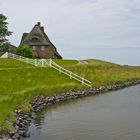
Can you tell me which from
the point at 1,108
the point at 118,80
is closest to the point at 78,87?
the point at 118,80

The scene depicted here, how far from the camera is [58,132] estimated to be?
99.9ft

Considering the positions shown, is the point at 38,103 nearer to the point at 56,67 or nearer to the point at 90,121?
the point at 90,121

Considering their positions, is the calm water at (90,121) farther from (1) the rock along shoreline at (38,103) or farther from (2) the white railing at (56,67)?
(2) the white railing at (56,67)

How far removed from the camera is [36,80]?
6119 cm

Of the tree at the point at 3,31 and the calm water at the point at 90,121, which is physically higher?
the tree at the point at 3,31

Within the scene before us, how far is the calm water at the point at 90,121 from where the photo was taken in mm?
29266

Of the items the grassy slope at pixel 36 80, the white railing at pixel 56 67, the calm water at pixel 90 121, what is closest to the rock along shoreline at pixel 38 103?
the calm water at pixel 90 121

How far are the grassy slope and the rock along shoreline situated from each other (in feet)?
3.32

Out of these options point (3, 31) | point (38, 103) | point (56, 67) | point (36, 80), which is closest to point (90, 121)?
point (38, 103)

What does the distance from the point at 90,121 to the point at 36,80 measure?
1073 inches

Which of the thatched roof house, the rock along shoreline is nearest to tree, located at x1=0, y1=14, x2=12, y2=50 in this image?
the thatched roof house

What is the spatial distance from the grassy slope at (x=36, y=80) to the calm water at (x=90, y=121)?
3.57 metres

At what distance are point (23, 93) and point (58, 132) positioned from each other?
1863cm

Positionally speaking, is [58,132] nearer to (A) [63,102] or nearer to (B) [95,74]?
(A) [63,102]
